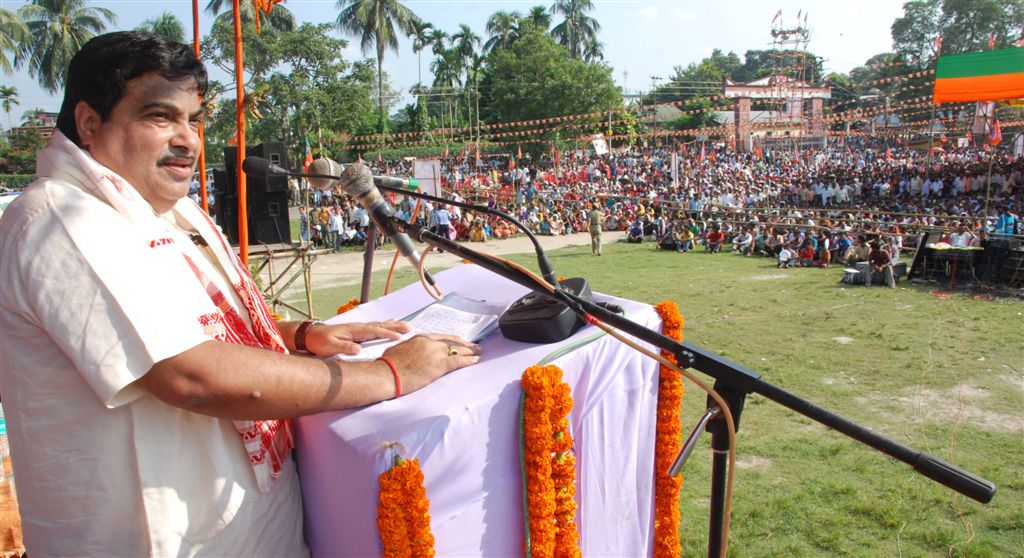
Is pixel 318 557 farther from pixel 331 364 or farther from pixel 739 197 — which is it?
pixel 739 197

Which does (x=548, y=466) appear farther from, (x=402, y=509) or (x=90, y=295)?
(x=90, y=295)

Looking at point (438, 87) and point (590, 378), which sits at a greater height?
point (438, 87)

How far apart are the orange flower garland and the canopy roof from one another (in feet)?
61.8

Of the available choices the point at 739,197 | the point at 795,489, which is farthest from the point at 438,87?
the point at 795,489

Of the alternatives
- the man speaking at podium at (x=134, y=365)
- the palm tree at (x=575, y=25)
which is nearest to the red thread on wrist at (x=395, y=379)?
the man speaking at podium at (x=134, y=365)

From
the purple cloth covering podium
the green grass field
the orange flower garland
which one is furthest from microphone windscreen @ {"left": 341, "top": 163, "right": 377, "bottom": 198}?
the green grass field

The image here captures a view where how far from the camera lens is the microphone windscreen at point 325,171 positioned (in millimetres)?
1629

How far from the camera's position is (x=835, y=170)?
3077 centimetres

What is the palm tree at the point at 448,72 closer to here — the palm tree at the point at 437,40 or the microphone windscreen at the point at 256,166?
the palm tree at the point at 437,40

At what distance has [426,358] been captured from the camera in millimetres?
1471

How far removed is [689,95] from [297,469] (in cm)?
7803

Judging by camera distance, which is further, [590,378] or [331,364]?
[590,378]

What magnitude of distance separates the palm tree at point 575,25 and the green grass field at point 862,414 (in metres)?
47.6

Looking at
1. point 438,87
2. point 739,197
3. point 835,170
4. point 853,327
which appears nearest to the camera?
point 853,327
